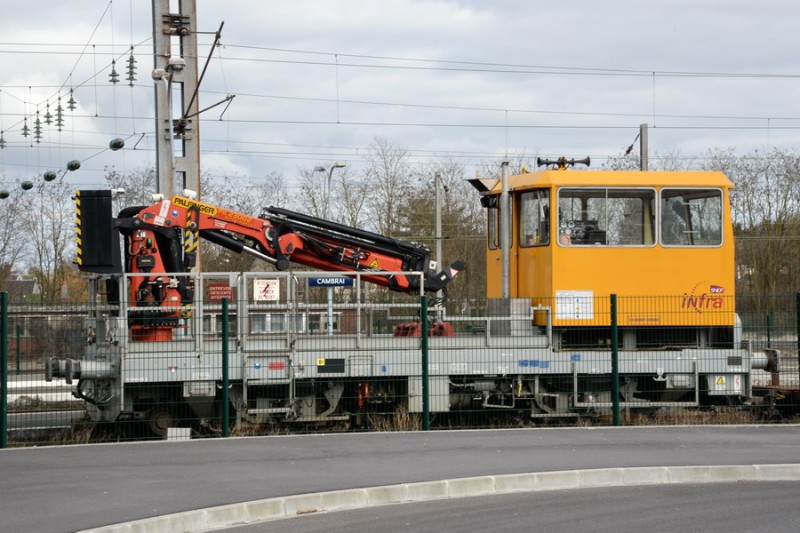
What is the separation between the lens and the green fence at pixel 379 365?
15250 mm

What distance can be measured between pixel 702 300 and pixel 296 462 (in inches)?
302

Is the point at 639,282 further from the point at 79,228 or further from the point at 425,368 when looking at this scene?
the point at 79,228

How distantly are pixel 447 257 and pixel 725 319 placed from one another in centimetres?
2389

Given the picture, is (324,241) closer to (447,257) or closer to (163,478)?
(163,478)

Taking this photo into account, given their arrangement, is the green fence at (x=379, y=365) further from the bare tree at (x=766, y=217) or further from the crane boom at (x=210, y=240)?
the bare tree at (x=766, y=217)

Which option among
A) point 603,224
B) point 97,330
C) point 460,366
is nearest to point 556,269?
point 603,224

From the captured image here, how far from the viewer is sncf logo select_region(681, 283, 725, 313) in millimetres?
17047

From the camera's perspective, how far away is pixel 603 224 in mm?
17062

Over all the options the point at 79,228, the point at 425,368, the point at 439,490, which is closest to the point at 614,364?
the point at 425,368

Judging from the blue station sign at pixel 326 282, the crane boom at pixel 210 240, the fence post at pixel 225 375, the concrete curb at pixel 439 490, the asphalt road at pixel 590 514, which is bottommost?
the asphalt road at pixel 590 514

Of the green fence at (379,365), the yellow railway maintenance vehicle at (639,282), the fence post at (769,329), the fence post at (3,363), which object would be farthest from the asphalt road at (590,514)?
the fence post at (769,329)

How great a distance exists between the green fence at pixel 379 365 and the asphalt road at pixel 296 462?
1.17 m

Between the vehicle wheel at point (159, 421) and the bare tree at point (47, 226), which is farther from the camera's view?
the bare tree at point (47, 226)

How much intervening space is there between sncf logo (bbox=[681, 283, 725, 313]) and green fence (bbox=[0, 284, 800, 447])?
0.11m
